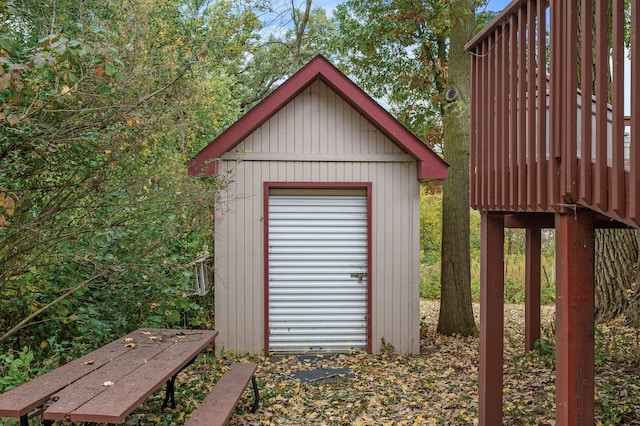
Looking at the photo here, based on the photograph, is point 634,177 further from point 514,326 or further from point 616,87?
point 514,326

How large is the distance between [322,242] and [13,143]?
490 cm

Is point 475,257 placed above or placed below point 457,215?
below

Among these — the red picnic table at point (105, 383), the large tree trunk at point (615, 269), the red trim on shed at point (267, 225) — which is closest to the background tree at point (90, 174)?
the red picnic table at point (105, 383)

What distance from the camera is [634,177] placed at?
2459mm

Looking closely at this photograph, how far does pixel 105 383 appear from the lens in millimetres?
3871

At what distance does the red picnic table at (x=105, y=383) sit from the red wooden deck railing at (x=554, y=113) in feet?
9.46

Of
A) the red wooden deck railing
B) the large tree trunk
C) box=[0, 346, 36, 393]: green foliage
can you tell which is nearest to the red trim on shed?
the red wooden deck railing

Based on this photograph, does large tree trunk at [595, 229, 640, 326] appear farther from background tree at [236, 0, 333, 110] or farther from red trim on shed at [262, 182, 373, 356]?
background tree at [236, 0, 333, 110]

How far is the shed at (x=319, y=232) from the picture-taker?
8.32m

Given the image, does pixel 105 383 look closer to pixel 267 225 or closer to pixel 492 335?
pixel 492 335

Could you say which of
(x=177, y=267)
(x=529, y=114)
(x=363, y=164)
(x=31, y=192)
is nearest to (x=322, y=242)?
(x=363, y=164)

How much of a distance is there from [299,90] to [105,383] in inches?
212

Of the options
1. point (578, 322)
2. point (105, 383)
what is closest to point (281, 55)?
point (105, 383)

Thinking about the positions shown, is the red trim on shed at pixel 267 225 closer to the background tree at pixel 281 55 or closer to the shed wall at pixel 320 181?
the shed wall at pixel 320 181
